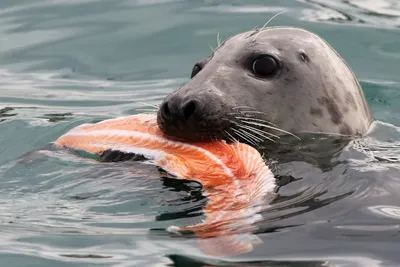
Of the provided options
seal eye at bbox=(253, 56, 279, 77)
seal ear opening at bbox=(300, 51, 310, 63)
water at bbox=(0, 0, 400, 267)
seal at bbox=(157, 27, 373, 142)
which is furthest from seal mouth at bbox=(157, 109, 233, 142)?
seal ear opening at bbox=(300, 51, 310, 63)

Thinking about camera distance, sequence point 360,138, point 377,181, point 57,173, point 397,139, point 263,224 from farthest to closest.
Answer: point 397,139 → point 360,138 → point 57,173 → point 377,181 → point 263,224

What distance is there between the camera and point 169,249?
4.50 metres

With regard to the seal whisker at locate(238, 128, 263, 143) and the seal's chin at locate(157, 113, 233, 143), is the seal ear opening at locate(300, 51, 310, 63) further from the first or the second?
the seal's chin at locate(157, 113, 233, 143)

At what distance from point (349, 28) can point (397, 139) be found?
152 inches

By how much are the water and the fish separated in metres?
0.08

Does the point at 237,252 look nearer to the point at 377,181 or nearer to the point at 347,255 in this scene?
the point at 347,255

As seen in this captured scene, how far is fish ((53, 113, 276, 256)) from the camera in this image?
4.54 metres

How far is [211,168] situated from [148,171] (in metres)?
0.43

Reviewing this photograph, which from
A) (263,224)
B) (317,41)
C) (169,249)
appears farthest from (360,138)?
(169,249)

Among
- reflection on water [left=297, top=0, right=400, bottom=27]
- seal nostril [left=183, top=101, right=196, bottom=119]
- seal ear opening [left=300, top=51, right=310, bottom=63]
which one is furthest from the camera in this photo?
reflection on water [left=297, top=0, right=400, bottom=27]

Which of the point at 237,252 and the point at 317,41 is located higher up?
the point at 317,41

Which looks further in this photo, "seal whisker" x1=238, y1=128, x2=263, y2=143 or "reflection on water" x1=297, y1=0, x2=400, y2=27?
"reflection on water" x1=297, y1=0, x2=400, y2=27

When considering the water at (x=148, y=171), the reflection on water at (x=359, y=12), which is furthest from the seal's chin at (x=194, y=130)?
the reflection on water at (x=359, y=12)

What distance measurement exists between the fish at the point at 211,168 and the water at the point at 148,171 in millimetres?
76
